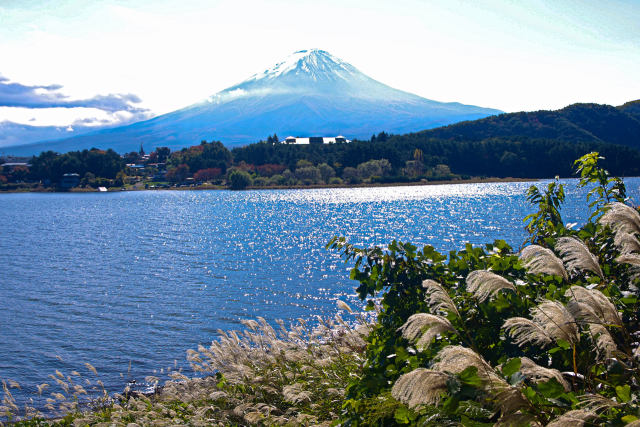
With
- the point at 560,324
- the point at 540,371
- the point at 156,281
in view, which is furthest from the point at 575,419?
the point at 156,281

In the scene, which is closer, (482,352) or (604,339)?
(604,339)

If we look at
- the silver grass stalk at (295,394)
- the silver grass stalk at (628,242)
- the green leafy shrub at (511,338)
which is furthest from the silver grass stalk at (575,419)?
the silver grass stalk at (295,394)

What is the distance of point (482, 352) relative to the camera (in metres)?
5.27

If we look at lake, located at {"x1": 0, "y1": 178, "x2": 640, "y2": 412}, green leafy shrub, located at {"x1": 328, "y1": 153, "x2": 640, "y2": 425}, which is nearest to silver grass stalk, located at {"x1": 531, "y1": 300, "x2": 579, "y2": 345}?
green leafy shrub, located at {"x1": 328, "y1": 153, "x2": 640, "y2": 425}

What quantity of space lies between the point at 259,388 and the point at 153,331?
16637mm

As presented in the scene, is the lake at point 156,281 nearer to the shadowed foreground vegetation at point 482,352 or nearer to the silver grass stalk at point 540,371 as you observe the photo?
the shadowed foreground vegetation at point 482,352

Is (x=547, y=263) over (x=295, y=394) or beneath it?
over

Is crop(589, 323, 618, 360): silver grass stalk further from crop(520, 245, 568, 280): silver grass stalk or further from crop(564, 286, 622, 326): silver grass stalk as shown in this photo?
crop(520, 245, 568, 280): silver grass stalk

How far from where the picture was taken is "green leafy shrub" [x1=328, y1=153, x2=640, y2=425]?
3332 millimetres

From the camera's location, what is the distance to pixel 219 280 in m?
36.9

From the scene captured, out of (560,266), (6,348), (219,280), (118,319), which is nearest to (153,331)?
(118,319)

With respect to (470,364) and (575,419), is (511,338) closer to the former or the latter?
(470,364)

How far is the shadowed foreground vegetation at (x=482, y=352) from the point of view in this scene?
133 inches

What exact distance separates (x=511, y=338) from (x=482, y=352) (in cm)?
35
